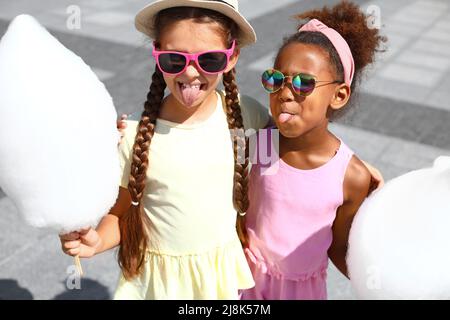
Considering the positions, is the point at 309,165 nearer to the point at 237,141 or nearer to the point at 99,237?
the point at 237,141

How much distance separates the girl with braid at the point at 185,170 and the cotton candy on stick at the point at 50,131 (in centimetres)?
26

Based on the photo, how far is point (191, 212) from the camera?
6.22 feet

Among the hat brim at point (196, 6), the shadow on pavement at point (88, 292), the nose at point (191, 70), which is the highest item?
the hat brim at point (196, 6)

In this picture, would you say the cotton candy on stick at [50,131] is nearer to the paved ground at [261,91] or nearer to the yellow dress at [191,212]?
the yellow dress at [191,212]

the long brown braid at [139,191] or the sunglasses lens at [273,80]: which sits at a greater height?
the sunglasses lens at [273,80]

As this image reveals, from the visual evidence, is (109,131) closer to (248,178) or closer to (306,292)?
(248,178)

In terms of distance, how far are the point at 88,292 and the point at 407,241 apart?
209 cm

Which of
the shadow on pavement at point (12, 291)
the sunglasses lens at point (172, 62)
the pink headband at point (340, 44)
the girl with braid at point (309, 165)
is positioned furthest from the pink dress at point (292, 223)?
the shadow on pavement at point (12, 291)

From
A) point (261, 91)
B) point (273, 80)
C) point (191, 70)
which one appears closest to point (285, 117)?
point (273, 80)

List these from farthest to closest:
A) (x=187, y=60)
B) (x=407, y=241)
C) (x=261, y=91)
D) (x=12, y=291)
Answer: (x=261, y=91)
(x=12, y=291)
(x=187, y=60)
(x=407, y=241)

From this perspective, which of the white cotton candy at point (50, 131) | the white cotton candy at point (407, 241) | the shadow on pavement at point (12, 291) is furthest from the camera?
the shadow on pavement at point (12, 291)

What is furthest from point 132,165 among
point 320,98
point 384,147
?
point 384,147

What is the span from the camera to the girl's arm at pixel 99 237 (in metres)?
1.75
